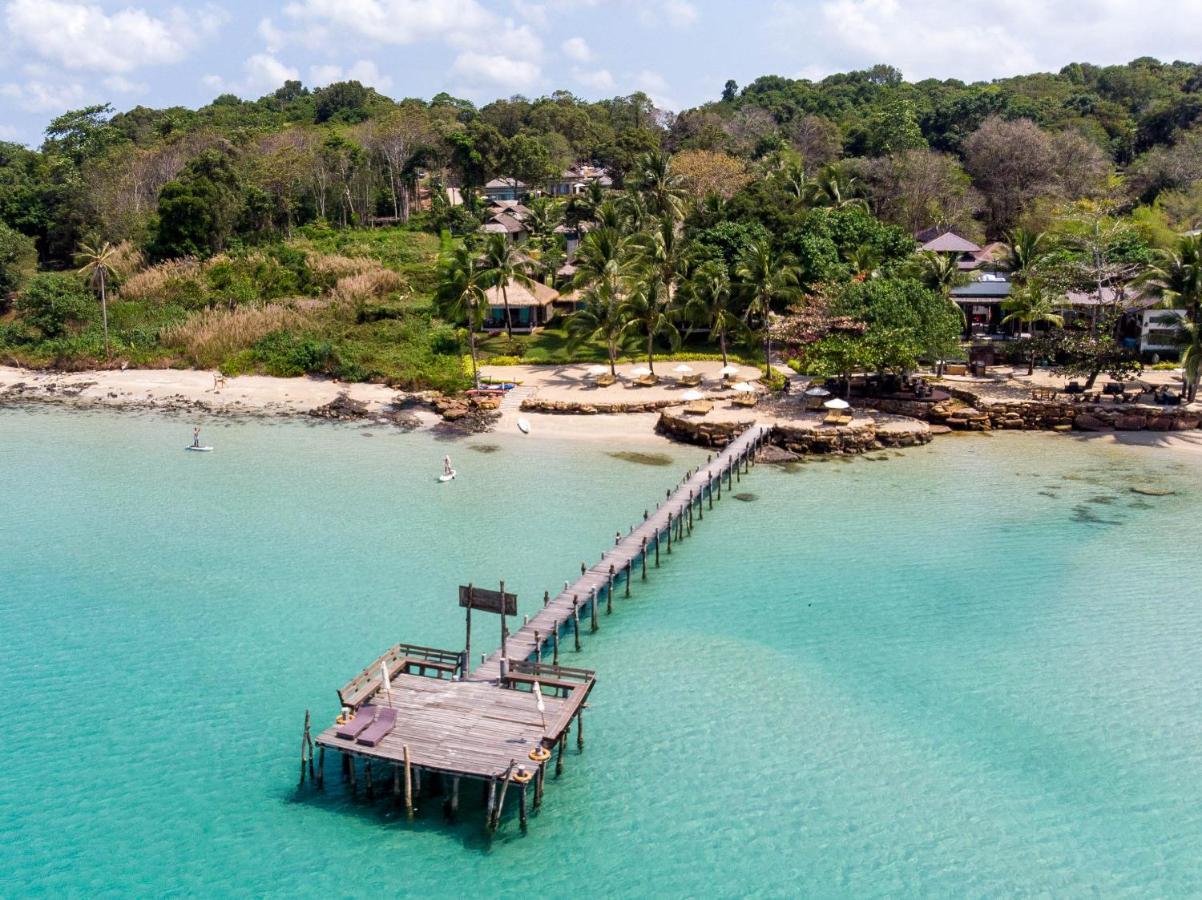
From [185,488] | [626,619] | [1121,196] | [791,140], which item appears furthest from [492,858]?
[791,140]

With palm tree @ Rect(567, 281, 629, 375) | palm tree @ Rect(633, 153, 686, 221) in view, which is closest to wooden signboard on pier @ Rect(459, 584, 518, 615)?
palm tree @ Rect(567, 281, 629, 375)

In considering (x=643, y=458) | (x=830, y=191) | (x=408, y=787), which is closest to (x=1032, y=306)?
(x=830, y=191)

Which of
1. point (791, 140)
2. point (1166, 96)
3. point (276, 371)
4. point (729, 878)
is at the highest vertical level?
point (1166, 96)

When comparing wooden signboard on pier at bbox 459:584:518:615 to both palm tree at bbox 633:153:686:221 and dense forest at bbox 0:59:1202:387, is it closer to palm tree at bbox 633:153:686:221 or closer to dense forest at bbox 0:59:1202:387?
dense forest at bbox 0:59:1202:387

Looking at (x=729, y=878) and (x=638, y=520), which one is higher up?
(x=638, y=520)

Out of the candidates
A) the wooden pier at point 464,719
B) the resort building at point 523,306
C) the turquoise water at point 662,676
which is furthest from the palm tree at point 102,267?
the wooden pier at point 464,719

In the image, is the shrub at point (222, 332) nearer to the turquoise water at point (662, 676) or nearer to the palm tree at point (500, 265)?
the palm tree at point (500, 265)

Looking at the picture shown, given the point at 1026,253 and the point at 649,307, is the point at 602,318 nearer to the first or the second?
the point at 649,307

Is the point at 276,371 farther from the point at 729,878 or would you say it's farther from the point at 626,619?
the point at 729,878
